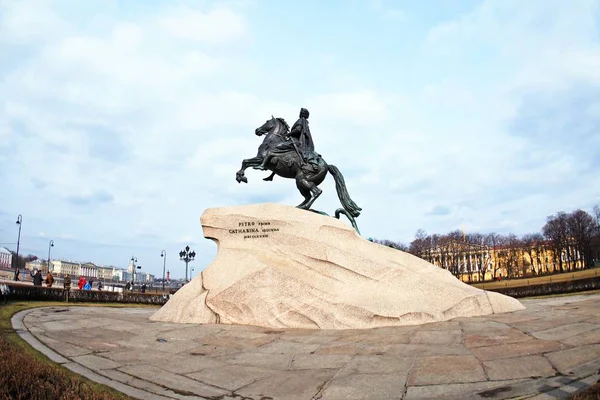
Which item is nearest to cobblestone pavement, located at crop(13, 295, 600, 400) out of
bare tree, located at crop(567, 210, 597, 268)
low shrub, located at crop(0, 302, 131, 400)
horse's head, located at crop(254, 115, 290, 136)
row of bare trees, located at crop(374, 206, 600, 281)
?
low shrub, located at crop(0, 302, 131, 400)

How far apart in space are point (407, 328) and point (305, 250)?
364 centimetres

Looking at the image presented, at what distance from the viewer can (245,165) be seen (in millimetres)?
14617

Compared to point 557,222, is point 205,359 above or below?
below

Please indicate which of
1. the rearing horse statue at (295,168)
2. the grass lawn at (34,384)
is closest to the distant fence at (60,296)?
the rearing horse statue at (295,168)

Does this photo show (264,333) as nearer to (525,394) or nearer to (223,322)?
(223,322)

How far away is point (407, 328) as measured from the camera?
9438 millimetres

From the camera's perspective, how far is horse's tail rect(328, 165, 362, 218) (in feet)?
48.7

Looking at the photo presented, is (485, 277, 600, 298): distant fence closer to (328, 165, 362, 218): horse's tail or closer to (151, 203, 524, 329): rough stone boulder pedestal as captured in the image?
(151, 203, 524, 329): rough stone boulder pedestal

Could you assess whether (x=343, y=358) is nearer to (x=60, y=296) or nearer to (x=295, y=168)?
(x=295, y=168)

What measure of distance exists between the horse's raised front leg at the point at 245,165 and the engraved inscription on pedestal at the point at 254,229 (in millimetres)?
2104

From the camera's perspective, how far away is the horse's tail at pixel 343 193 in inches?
584

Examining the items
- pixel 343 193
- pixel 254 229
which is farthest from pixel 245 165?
pixel 343 193

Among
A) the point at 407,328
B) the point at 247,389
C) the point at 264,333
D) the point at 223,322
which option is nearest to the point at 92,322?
the point at 223,322

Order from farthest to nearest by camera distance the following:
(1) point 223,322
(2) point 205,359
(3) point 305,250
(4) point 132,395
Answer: (3) point 305,250 < (1) point 223,322 < (2) point 205,359 < (4) point 132,395
